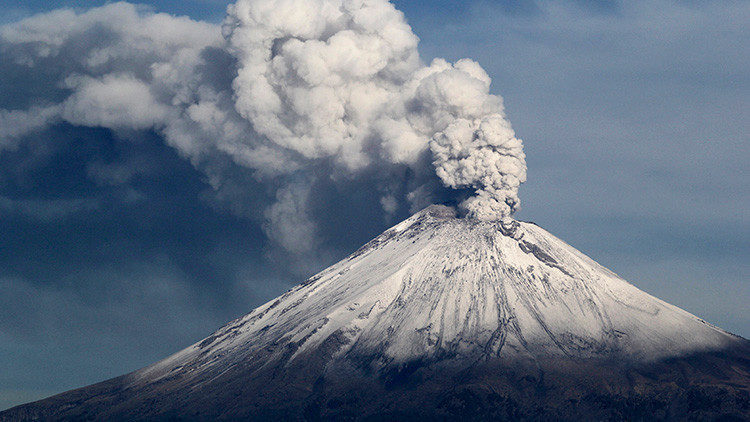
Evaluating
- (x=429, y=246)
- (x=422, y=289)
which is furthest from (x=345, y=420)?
(x=429, y=246)

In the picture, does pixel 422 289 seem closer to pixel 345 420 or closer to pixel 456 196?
pixel 456 196

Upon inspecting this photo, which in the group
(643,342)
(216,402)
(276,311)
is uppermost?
(276,311)

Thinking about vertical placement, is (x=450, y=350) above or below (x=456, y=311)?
below

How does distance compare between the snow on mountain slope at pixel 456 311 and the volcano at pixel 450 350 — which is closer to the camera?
the volcano at pixel 450 350

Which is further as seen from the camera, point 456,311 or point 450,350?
point 456,311
